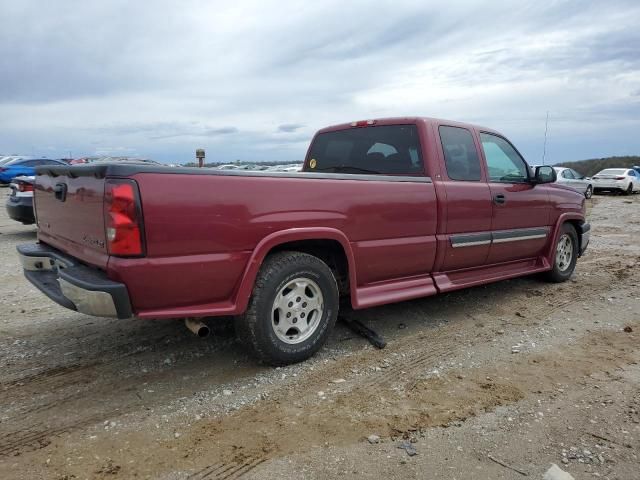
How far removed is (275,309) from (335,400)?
769 mm

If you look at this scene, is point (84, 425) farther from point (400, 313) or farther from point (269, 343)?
point (400, 313)

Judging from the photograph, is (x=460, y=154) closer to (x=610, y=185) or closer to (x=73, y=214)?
(x=73, y=214)

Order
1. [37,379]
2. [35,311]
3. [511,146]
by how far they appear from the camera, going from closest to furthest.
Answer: [37,379], [35,311], [511,146]

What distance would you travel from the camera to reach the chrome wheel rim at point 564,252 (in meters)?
6.26

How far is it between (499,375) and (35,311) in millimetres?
4376

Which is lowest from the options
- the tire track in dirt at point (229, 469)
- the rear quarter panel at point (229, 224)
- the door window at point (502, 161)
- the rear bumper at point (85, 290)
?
the tire track in dirt at point (229, 469)

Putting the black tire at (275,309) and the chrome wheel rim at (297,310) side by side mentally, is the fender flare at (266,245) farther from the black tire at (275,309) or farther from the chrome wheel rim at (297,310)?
the chrome wheel rim at (297,310)

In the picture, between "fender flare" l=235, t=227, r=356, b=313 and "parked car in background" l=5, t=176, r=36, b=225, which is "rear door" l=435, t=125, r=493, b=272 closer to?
"fender flare" l=235, t=227, r=356, b=313

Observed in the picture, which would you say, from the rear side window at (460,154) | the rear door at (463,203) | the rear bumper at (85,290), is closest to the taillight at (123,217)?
the rear bumper at (85,290)

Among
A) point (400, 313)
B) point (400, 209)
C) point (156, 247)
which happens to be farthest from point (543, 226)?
point (156, 247)

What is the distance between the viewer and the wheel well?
374cm

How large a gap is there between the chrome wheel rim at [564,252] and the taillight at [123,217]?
519 centimetres

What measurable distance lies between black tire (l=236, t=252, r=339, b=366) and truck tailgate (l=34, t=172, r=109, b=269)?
999 millimetres

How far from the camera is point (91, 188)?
3061 millimetres
